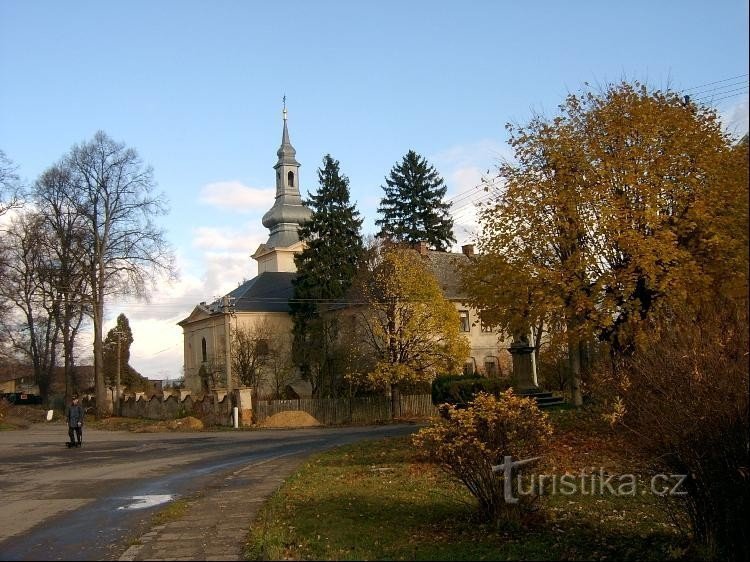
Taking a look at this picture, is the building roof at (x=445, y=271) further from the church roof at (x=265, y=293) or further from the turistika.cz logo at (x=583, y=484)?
the turistika.cz logo at (x=583, y=484)

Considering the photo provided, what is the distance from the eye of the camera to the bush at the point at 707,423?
23.7ft

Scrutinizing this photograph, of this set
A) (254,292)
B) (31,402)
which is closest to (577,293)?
(254,292)

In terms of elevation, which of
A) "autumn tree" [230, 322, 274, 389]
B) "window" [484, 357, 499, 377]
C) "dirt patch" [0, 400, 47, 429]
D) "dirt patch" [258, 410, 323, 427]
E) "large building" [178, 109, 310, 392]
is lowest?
"dirt patch" [258, 410, 323, 427]

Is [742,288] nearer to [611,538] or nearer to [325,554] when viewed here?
[611,538]

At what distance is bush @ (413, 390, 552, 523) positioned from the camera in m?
8.66

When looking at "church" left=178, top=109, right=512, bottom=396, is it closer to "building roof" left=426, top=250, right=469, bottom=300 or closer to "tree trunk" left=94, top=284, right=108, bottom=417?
"building roof" left=426, top=250, right=469, bottom=300

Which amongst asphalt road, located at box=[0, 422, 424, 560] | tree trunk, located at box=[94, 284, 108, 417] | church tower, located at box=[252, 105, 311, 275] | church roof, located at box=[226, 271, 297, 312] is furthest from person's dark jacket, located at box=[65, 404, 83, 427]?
church tower, located at box=[252, 105, 311, 275]

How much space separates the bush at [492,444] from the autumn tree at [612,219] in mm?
6468

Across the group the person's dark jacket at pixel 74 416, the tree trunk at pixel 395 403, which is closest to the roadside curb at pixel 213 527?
the person's dark jacket at pixel 74 416

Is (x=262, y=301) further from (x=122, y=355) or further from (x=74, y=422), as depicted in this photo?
(x=74, y=422)

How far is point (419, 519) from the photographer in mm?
9555

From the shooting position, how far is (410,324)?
37656 millimetres

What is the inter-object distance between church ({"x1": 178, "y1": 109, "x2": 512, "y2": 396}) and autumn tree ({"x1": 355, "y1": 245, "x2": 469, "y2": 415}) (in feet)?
12.5

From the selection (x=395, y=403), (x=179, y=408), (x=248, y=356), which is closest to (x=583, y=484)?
(x=395, y=403)
